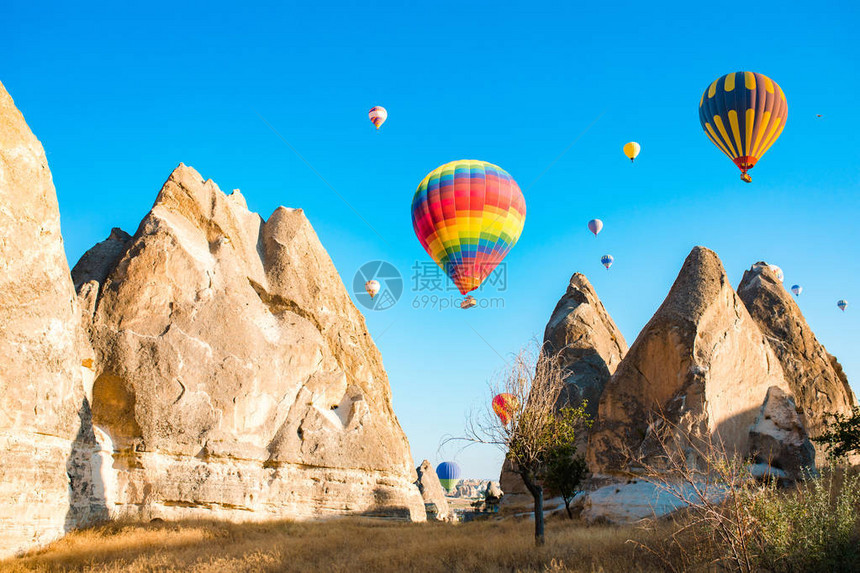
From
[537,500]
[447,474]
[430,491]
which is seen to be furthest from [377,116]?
[447,474]

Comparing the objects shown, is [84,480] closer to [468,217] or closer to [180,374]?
[180,374]

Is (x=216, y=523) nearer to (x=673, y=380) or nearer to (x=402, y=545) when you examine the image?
(x=402, y=545)

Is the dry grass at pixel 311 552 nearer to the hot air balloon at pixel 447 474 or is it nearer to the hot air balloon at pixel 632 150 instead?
the hot air balloon at pixel 632 150

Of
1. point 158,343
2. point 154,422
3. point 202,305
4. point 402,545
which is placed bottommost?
point 402,545

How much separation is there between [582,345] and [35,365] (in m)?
26.9

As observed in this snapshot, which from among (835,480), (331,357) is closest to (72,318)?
(331,357)

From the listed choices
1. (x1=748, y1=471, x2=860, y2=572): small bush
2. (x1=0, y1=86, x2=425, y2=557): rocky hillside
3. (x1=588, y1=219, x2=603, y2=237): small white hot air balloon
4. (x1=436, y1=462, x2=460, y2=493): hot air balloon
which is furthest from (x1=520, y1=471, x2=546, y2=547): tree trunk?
(x1=436, y1=462, x2=460, y2=493): hot air balloon

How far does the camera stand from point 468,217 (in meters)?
30.4

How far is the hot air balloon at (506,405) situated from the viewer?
15.5m

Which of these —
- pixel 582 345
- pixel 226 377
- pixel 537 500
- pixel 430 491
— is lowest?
pixel 430 491

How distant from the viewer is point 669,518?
56.9ft

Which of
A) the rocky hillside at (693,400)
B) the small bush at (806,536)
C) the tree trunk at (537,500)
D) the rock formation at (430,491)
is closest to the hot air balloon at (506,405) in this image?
the tree trunk at (537,500)

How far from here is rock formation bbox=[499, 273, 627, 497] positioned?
33.2 m

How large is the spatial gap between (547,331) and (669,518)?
21.2 m
